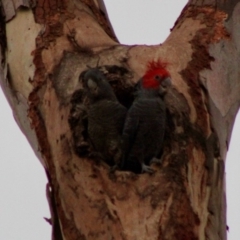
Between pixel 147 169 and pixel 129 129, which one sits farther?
pixel 129 129

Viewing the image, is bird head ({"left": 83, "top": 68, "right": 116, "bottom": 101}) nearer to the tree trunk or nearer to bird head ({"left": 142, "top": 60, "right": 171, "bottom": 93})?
the tree trunk

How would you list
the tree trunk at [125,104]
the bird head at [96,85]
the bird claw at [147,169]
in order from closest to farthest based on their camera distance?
the tree trunk at [125,104], the bird claw at [147,169], the bird head at [96,85]

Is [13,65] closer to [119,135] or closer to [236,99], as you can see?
[119,135]

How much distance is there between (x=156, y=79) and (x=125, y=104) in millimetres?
320

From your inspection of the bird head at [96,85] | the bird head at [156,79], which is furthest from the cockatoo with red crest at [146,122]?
the bird head at [96,85]

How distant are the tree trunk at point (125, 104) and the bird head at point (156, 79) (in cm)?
5

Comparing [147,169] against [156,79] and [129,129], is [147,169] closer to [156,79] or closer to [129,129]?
[129,129]

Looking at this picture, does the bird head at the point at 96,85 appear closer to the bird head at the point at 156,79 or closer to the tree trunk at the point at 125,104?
the tree trunk at the point at 125,104

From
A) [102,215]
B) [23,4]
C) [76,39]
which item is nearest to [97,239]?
[102,215]

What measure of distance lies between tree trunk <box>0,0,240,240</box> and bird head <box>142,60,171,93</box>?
1.8 inches

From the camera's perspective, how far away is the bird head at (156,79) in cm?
448

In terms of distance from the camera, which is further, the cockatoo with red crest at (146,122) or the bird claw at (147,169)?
the cockatoo with red crest at (146,122)

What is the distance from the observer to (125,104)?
186 inches

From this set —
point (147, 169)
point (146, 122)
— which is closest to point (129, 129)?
point (146, 122)
